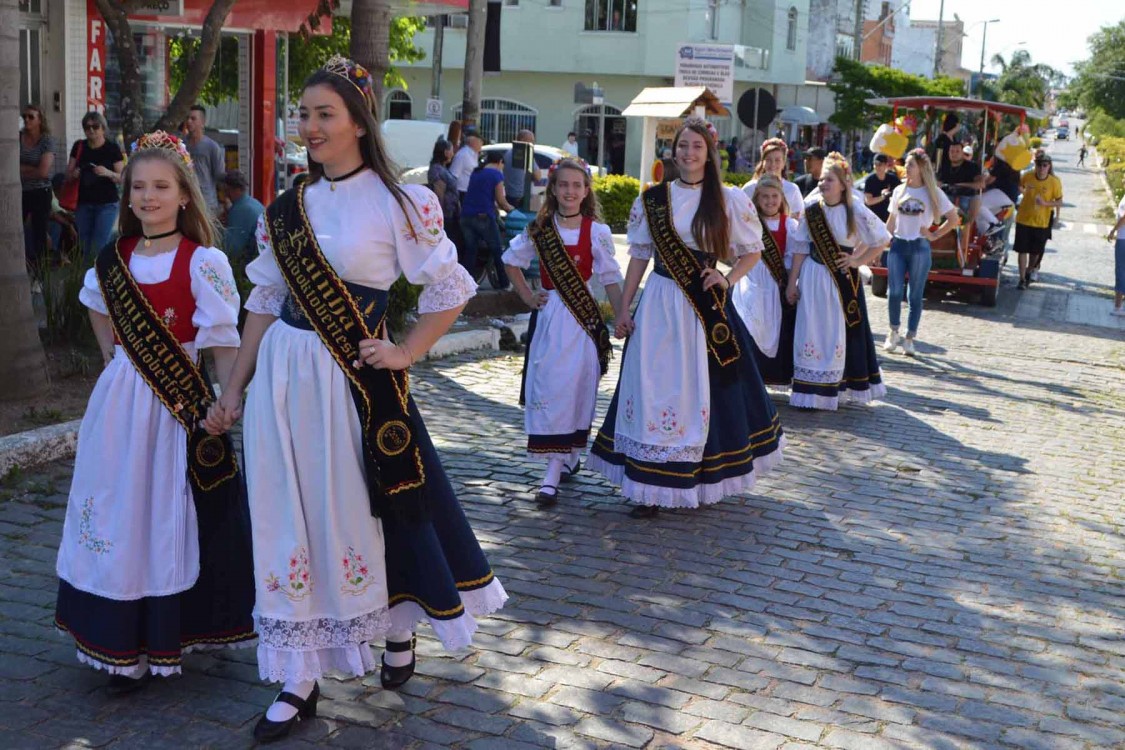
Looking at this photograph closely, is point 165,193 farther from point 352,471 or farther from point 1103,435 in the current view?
point 1103,435

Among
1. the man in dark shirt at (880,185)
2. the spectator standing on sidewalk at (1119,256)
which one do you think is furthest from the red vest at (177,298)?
the spectator standing on sidewalk at (1119,256)

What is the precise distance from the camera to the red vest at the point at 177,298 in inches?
174

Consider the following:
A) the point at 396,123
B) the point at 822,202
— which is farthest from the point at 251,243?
the point at 396,123

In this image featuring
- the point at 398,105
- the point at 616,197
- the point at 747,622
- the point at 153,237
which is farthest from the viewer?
the point at 398,105

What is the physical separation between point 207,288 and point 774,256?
20.6ft

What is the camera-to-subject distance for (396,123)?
86.2 feet

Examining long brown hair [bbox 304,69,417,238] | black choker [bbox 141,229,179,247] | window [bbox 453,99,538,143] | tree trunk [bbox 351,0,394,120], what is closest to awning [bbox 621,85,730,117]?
tree trunk [bbox 351,0,394,120]

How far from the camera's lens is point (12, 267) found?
309 inches

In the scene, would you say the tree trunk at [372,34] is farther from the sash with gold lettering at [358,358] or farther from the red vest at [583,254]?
the sash with gold lettering at [358,358]

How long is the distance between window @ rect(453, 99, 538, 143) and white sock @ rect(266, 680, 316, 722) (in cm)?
4285

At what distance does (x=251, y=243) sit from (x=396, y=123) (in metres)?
15.8

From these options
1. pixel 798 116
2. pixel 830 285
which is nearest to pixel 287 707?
pixel 830 285

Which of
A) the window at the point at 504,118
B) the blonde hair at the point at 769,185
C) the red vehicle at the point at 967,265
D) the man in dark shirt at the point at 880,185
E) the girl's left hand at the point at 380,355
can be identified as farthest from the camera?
the window at the point at 504,118

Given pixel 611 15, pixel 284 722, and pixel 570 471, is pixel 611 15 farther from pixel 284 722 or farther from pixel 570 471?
pixel 284 722
